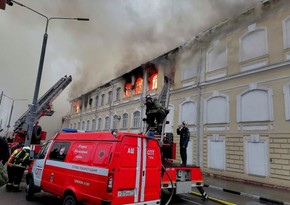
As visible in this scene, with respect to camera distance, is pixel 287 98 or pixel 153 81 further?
pixel 153 81

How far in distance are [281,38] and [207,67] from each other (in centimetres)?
494

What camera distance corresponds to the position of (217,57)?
52.9ft

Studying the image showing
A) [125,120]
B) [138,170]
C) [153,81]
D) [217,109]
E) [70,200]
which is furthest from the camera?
[125,120]

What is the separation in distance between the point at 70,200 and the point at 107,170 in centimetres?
143

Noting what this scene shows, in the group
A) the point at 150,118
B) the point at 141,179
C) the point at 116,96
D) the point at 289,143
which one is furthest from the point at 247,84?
the point at 116,96

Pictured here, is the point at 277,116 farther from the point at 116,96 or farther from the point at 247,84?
the point at 116,96

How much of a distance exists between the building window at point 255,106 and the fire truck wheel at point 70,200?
35.6ft

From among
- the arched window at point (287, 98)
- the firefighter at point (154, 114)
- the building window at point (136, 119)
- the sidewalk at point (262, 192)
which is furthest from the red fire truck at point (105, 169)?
the building window at point (136, 119)

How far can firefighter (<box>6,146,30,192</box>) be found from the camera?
28.4ft

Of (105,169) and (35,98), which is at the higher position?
(35,98)

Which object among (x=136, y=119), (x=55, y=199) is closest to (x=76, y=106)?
(x=136, y=119)

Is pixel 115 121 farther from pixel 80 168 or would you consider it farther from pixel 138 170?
pixel 138 170

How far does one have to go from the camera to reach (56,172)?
646 centimetres

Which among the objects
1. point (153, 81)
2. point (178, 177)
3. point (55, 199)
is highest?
point (153, 81)
